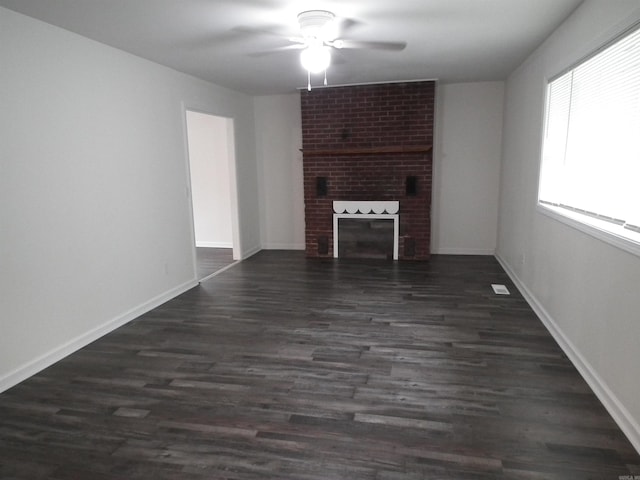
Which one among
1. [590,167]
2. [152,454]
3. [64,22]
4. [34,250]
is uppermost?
[64,22]

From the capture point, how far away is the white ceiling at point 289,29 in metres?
2.68

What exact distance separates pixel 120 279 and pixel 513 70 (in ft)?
16.1

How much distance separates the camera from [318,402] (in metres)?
2.44

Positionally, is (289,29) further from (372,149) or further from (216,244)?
(216,244)

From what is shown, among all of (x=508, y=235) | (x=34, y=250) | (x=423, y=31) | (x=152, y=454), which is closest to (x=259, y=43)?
A: (x=423, y=31)

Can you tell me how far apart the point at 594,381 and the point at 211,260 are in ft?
16.0

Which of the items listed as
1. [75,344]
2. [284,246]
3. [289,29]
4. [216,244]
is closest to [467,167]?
[284,246]

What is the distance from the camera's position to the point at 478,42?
365cm

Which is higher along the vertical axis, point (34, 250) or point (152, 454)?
point (34, 250)

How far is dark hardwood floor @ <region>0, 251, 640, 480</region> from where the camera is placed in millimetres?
1941

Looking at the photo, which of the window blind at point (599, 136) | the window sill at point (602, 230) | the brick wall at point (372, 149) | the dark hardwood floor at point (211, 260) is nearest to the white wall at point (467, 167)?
the brick wall at point (372, 149)

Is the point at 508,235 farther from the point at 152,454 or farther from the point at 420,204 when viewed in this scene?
the point at 152,454

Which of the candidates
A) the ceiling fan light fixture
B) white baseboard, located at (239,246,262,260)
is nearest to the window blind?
the ceiling fan light fixture

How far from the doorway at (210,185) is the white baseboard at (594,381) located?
4.25m
